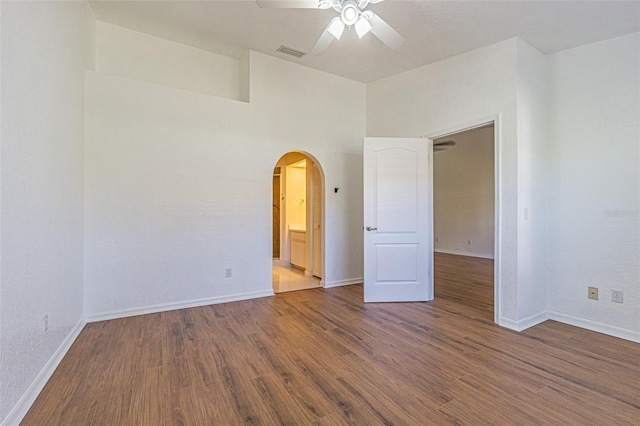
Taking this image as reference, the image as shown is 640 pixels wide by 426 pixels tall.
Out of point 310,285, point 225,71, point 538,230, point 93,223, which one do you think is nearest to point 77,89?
point 93,223

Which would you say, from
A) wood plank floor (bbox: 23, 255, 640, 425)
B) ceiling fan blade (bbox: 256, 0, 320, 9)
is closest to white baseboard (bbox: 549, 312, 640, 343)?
wood plank floor (bbox: 23, 255, 640, 425)

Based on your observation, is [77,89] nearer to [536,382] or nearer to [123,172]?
[123,172]

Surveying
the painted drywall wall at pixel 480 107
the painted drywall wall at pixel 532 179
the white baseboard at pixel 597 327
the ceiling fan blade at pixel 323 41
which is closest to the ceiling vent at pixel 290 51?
the ceiling fan blade at pixel 323 41

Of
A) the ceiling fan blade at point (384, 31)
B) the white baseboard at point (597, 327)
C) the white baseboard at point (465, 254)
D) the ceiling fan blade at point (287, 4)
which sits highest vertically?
the ceiling fan blade at point (287, 4)

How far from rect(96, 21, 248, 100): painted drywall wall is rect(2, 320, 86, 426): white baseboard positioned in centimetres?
286

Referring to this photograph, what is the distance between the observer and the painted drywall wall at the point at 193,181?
10.3ft

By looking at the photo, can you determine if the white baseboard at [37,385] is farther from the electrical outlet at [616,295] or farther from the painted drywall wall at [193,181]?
the electrical outlet at [616,295]

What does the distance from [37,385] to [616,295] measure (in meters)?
4.69

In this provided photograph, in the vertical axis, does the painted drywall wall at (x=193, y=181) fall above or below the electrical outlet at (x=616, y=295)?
above

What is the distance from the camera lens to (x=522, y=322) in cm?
298

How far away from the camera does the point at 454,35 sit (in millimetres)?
3164

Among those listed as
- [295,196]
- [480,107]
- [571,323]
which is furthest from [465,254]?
[480,107]

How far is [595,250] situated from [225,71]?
477 centimetres

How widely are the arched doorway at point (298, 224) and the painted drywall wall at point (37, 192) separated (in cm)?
250
